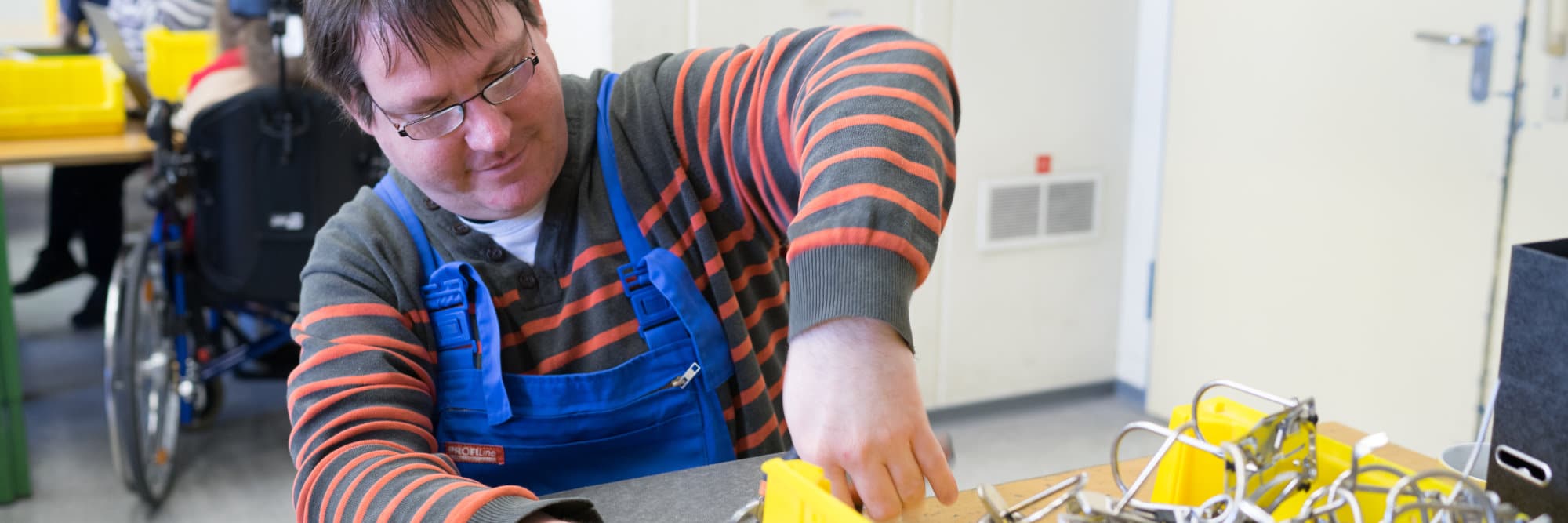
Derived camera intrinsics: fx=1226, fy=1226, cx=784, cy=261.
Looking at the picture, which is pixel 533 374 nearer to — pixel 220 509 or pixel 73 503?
pixel 220 509

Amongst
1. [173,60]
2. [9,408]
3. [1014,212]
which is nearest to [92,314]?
[173,60]

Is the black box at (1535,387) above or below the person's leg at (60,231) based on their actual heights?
above

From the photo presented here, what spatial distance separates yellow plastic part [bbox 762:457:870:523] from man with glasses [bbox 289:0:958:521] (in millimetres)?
118

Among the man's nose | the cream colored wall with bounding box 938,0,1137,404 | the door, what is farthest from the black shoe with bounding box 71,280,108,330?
the man's nose

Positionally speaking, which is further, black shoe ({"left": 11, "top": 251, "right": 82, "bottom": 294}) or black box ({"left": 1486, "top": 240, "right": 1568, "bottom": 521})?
black shoe ({"left": 11, "top": 251, "right": 82, "bottom": 294})

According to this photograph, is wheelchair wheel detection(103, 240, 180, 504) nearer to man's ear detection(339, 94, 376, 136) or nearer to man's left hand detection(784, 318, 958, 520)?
man's ear detection(339, 94, 376, 136)

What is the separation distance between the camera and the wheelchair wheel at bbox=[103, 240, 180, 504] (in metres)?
2.56

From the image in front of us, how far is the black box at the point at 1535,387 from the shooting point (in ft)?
2.08

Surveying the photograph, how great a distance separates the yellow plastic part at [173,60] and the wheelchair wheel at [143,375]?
22.7 inches

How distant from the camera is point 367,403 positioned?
94cm

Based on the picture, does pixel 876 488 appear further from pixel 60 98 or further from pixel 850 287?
pixel 60 98

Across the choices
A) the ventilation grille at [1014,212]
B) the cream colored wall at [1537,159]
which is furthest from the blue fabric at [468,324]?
the ventilation grille at [1014,212]

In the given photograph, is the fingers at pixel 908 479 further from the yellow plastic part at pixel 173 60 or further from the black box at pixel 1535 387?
the yellow plastic part at pixel 173 60

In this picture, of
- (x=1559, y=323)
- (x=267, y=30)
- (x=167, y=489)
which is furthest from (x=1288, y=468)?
(x=167, y=489)
